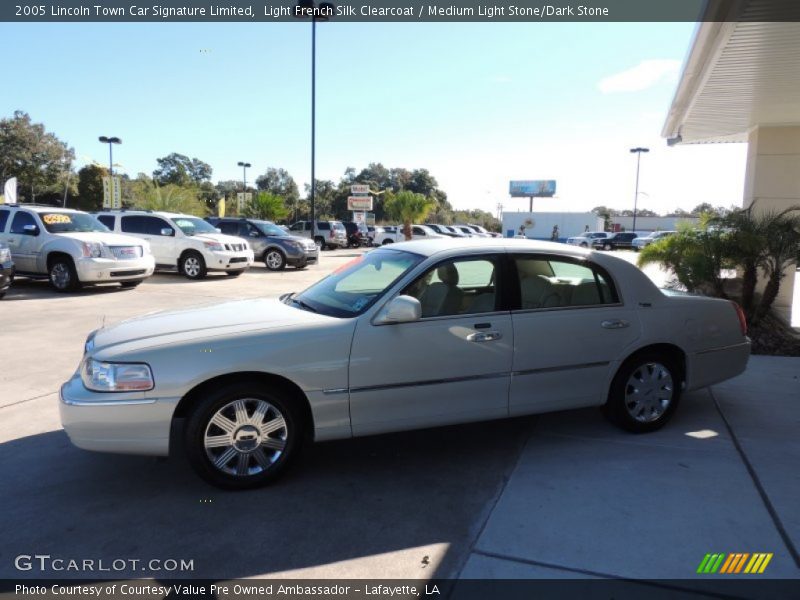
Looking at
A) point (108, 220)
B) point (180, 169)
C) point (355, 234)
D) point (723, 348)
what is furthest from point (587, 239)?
point (180, 169)

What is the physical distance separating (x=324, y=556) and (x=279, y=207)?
39.4m

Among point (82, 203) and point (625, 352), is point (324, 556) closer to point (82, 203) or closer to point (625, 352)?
point (625, 352)

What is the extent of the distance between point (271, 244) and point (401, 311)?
16.3m

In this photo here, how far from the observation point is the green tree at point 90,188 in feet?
190

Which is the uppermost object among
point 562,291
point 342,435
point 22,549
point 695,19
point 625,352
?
point 695,19

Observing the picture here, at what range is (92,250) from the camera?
12.0 m

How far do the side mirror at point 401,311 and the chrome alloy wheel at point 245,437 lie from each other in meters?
0.89

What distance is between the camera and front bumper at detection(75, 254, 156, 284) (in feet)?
38.9

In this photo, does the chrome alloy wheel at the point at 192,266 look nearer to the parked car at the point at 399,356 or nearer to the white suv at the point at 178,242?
the white suv at the point at 178,242

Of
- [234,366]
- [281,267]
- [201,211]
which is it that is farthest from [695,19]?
[201,211]

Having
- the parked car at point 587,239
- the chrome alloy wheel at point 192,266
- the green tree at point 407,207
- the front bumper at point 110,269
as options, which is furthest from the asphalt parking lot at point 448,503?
the parked car at point 587,239

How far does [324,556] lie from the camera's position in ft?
9.66

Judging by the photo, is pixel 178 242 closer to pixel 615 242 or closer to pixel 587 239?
pixel 587 239

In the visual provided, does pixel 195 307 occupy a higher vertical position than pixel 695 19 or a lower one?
lower
